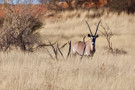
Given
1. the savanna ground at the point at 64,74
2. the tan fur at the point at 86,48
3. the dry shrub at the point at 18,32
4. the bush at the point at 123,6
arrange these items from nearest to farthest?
the savanna ground at the point at 64,74
the tan fur at the point at 86,48
the dry shrub at the point at 18,32
the bush at the point at 123,6

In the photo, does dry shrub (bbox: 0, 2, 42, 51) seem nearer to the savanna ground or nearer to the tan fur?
the savanna ground

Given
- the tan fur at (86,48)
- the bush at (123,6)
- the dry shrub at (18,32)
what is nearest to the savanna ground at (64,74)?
the tan fur at (86,48)

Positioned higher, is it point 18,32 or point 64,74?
point 18,32

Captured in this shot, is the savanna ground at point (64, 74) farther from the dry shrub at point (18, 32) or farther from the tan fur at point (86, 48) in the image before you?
the dry shrub at point (18, 32)

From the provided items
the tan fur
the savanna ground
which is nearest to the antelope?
the tan fur

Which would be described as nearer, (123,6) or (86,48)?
(86,48)

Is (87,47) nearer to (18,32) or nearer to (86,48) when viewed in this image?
(86,48)

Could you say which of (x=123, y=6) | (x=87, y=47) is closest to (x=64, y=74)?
(x=87, y=47)

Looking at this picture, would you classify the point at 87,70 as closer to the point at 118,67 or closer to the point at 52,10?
the point at 118,67

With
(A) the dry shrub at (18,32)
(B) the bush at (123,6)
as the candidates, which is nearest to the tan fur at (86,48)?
(A) the dry shrub at (18,32)

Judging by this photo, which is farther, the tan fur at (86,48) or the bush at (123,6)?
the bush at (123,6)

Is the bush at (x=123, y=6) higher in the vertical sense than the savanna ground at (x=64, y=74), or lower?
higher

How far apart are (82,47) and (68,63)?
4.28ft

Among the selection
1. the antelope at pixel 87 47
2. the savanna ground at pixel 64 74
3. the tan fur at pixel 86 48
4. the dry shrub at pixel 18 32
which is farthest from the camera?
Answer: the dry shrub at pixel 18 32
